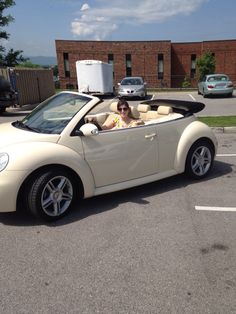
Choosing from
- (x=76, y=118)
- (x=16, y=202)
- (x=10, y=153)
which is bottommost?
(x=16, y=202)

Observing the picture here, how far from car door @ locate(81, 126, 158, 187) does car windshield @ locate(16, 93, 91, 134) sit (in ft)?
1.24

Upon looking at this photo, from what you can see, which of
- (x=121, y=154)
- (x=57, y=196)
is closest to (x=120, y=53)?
(x=121, y=154)

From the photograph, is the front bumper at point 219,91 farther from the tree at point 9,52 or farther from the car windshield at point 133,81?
the tree at point 9,52

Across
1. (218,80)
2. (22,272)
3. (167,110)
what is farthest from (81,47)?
(22,272)

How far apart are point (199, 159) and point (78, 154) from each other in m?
2.18

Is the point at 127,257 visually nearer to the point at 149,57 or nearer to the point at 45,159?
the point at 45,159

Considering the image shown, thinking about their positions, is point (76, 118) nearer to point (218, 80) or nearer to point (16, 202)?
point (16, 202)

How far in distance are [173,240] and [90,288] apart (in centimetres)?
112

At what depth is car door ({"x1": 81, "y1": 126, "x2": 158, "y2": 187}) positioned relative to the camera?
4238 millimetres

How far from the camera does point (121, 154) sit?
14.6ft

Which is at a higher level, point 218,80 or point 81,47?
point 81,47

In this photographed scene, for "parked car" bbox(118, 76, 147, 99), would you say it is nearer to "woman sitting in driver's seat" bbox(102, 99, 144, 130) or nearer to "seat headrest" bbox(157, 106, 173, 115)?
"seat headrest" bbox(157, 106, 173, 115)

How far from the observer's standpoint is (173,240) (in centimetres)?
357

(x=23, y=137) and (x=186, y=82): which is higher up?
(x=23, y=137)
